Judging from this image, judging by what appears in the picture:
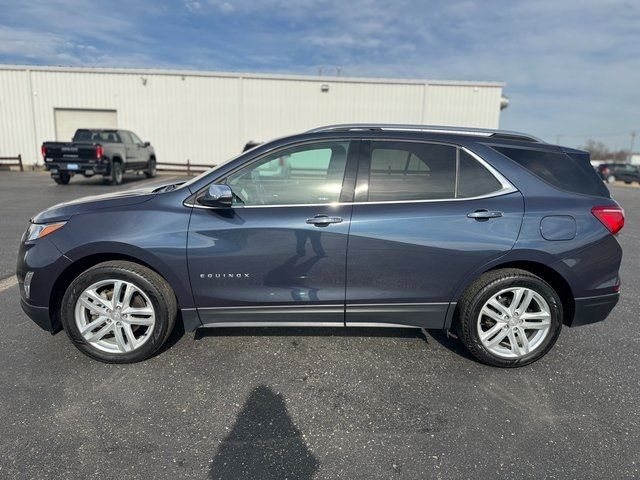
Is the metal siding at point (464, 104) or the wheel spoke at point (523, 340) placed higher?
the metal siding at point (464, 104)

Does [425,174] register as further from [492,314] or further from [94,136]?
[94,136]

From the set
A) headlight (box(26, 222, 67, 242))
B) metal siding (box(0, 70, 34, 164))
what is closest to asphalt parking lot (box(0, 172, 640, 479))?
headlight (box(26, 222, 67, 242))

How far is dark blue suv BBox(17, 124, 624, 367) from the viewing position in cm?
297

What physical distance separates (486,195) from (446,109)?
20.7 m

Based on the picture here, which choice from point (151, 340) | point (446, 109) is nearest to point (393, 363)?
point (151, 340)

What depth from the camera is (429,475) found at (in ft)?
7.03

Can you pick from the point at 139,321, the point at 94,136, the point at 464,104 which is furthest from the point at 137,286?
the point at 464,104

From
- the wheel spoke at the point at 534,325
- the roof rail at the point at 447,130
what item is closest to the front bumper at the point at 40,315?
the roof rail at the point at 447,130

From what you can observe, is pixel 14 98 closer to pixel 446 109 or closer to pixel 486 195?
pixel 446 109

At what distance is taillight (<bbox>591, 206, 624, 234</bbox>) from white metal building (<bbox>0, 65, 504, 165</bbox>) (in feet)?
64.9

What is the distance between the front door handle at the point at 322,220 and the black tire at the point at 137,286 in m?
1.14

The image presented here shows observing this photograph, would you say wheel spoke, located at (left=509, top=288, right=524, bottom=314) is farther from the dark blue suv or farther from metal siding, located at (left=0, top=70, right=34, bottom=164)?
metal siding, located at (left=0, top=70, right=34, bottom=164)

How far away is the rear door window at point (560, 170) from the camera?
3133 mm

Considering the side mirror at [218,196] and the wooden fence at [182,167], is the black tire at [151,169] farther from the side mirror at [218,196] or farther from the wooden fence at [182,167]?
→ the side mirror at [218,196]
